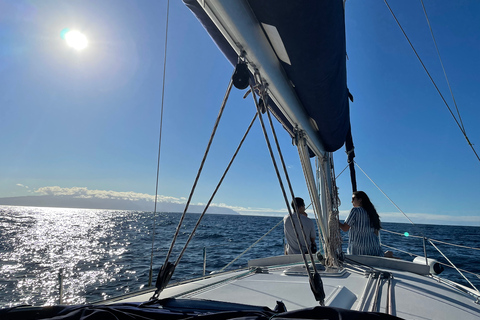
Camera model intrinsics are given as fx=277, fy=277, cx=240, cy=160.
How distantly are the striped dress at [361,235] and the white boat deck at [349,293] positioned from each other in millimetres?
420

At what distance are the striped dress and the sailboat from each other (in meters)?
0.16

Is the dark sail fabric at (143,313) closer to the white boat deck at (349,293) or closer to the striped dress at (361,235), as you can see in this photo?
the white boat deck at (349,293)

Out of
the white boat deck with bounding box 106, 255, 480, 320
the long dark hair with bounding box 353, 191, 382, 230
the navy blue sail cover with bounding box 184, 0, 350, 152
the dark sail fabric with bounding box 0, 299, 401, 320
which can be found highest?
the navy blue sail cover with bounding box 184, 0, 350, 152

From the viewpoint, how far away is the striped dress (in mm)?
3049

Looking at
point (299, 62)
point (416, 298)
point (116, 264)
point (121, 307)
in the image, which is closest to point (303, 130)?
point (299, 62)

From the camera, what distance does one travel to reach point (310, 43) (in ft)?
4.58

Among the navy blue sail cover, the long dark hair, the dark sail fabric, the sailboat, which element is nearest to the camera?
the dark sail fabric

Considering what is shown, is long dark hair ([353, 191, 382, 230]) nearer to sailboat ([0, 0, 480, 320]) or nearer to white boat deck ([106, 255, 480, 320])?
sailboat ([0, 0, 480, 320])

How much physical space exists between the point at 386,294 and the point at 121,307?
5.99 feet

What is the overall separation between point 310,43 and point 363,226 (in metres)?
2.38

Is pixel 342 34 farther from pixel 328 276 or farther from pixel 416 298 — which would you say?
pixel 328 276

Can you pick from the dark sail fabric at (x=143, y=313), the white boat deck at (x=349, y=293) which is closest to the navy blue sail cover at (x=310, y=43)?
the dark sail fabric at (x=143, y=313)

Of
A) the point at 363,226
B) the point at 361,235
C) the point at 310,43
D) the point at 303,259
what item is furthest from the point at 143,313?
the point at 361,235

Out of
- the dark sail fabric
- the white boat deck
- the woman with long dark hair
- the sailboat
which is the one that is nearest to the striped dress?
the woman with long dark hair
